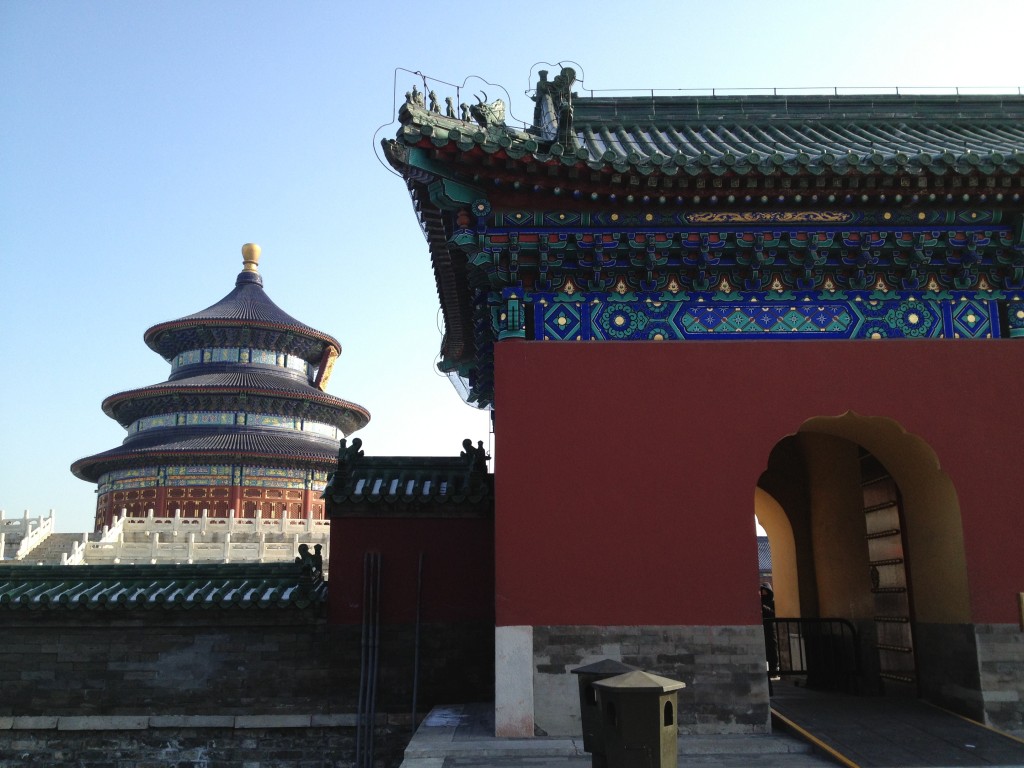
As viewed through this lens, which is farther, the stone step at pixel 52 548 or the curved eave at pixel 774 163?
the stone step at pixel 52 548

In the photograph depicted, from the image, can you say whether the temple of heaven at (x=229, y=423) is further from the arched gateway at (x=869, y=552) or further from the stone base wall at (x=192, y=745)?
the arched gateway at (x=869, y=552)

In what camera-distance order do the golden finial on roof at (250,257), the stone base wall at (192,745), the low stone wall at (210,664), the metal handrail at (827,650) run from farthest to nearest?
the golden finial on roof at (250,257) < the metal handrail at (827,650) < the low stone wall at (210,664) < the stone base wall at (192,745)

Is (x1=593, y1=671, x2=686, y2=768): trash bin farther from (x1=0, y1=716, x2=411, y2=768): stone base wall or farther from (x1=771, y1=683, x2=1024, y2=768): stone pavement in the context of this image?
(x1=0, y1=716, x2=411, y2=768): stone base wall

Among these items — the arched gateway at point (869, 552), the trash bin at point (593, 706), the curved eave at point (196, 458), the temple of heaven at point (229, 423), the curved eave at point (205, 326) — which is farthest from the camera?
the curved eave at point (205, 326)

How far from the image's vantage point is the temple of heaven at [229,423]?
99.8 feet

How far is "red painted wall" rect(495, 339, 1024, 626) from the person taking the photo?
776 cm

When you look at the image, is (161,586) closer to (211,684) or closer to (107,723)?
(211,684)

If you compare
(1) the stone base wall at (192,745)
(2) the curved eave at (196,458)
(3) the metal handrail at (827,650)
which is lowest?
(1) the stone base wall at (192,745)

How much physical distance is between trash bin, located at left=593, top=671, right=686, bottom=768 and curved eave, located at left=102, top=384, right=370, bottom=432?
28657mm

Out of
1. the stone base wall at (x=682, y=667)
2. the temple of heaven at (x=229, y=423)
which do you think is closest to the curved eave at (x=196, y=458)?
the temple of heaven at (x=229, y=423)

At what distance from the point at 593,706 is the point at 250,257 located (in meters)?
36.2

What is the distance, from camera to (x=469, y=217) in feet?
27.3

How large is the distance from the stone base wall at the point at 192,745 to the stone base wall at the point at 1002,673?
545 cm

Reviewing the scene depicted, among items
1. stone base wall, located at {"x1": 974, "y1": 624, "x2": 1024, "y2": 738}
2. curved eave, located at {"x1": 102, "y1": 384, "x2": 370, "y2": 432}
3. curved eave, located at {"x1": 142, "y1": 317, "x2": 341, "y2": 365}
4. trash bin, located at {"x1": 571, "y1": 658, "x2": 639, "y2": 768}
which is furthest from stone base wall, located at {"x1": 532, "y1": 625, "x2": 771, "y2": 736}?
curved eave, located at {"x1": 142, "y1": 317, "x2": 341, "y2": 365}
